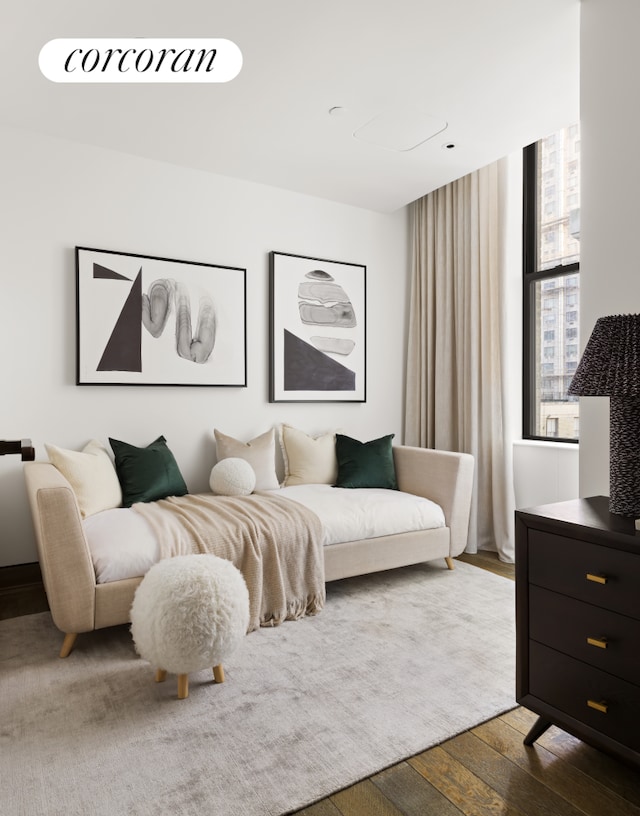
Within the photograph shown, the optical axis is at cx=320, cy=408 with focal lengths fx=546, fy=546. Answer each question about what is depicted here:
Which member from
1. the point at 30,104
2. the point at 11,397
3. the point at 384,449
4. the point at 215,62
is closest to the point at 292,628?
the point at 384,449

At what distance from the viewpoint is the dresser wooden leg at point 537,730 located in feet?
5.32

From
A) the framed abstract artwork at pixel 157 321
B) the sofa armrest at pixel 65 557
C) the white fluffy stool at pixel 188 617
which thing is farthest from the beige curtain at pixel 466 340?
the sofa armrest at pixel 65 557

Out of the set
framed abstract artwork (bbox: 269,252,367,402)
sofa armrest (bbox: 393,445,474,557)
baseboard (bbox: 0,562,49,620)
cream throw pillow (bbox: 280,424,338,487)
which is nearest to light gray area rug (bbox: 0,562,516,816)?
baseboard (bbox: 0,562,49,620)

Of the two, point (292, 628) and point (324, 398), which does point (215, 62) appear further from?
point (292, 628)

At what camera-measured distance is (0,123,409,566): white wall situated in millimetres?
2941

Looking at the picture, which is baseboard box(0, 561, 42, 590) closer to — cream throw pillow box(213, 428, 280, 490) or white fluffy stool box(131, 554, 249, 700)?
cream throw pillow box(213, 428, 280, 490)

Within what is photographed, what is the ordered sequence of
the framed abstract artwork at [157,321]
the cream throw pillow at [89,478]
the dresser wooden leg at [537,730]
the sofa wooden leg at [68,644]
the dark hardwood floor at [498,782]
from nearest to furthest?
1. the dark hardwood floor at [498,782]
2. the dresser wooden leg at [537,730]
3. the sofa wooden leg at [68,644]
4. the cream throw pillow at [89,478]
5. the framed abstract artwork at [157,321]

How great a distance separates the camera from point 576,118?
9.09ft

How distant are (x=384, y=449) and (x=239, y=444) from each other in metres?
0.94

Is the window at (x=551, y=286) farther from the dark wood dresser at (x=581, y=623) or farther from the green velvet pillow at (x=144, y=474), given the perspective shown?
the green velvet pillow at (x=144, y=474)

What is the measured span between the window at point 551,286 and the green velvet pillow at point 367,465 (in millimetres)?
1001

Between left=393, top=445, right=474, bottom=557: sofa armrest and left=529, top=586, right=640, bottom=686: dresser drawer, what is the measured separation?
1599 mm

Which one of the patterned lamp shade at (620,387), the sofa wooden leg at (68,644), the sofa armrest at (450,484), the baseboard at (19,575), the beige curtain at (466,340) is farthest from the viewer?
the beige curtain at (466,340)

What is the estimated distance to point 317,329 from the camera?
389 centimetres
